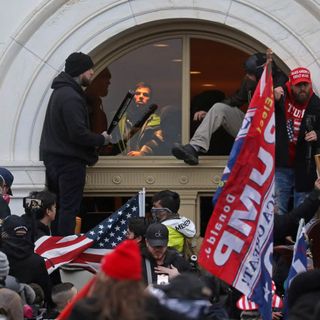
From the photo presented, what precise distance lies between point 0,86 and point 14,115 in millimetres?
308

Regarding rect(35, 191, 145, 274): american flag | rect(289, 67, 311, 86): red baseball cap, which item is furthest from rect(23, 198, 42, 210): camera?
rect(289, 67, 311, 86): red baseball cap

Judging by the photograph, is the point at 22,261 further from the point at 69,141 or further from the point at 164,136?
the point at 164,136

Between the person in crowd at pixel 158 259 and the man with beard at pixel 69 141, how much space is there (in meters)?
1.76

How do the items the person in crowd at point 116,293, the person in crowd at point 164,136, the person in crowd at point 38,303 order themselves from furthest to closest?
the person in crowd at point 164,136 → the person in crowd at point 38,303 → the person in crowd at point 116,293

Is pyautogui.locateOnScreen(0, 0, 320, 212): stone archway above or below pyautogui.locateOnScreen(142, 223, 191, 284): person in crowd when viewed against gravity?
above

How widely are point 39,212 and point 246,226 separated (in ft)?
10.1

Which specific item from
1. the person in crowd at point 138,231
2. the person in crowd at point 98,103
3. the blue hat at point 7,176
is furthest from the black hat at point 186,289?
the person in crowd at point 98,103

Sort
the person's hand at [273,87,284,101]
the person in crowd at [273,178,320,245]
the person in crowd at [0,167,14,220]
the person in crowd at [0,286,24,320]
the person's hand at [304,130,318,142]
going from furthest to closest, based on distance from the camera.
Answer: the person's hand at [304,130,318,142]
the person's hand at [273,87,284,101]
the person in crowd at [0,167,14,220]
the person in crowd at [273,178,320,245]
the person in crowd at [0,286,24,320]

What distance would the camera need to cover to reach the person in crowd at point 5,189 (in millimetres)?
11734

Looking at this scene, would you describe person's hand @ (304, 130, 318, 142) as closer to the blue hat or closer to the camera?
the camera

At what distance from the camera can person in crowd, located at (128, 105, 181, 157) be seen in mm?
13383

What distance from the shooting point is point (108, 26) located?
42.1 ft

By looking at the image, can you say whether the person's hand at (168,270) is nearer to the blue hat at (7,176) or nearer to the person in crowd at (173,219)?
the person in crowd at (173,219)

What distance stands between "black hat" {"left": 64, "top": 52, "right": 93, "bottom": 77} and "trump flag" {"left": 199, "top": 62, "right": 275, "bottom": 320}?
3111mm
